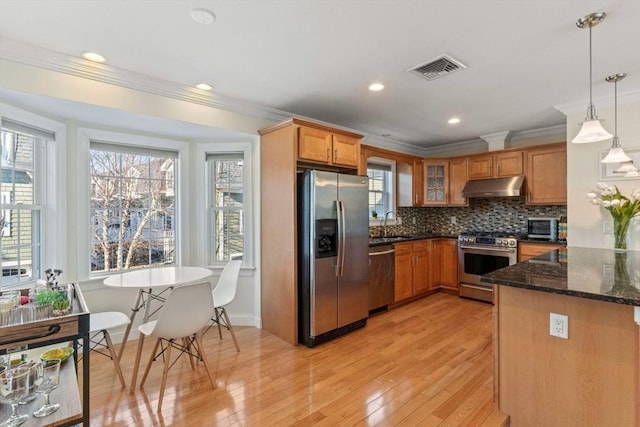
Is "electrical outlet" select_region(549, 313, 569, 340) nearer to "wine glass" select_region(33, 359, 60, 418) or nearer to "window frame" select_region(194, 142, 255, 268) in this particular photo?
"wine glass" select_region(33, 359, 60, 418)

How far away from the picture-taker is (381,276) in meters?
4.05

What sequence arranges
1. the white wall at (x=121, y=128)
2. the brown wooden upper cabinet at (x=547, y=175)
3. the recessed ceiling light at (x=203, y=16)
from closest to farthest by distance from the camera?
the recessed ceiling light at (x=203, y=16) < the white wall at (x=121, y=128) < the brown wooden upper cabinet at (x=547, y=175)

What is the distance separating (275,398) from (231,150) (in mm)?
2616

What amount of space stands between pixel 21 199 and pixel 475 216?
5.72m

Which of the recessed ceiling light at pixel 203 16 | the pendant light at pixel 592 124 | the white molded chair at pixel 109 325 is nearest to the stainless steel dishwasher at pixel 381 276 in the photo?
the pendant light at pixel 592 124

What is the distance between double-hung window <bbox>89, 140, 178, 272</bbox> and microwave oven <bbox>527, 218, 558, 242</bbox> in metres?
4.71

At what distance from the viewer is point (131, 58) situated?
7.91ft

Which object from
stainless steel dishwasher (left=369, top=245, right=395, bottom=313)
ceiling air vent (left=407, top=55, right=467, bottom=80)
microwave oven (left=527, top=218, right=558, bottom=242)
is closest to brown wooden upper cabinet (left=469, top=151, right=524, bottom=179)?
microwave oven (left=527, top=218, right=558, bottom=242)

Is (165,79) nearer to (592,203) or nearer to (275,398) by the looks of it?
(275,398)

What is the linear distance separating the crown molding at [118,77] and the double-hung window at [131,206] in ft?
2.75

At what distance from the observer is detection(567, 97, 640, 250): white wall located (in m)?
3.09

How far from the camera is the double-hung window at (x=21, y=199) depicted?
99.7 inches

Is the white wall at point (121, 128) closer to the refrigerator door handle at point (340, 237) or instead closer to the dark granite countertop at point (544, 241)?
the refrigerator door handle at point (340, 237)

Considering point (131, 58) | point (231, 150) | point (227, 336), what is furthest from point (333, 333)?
point (131, 58)
